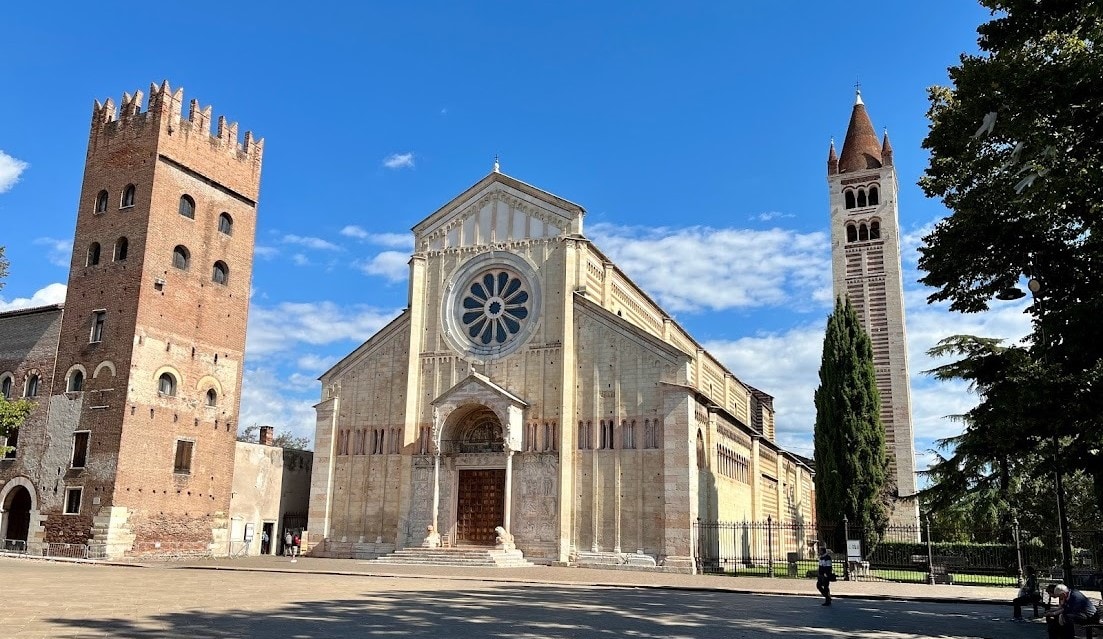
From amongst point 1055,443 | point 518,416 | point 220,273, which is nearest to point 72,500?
point 220,273

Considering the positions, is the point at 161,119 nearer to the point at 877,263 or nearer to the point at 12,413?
the point at 12,413

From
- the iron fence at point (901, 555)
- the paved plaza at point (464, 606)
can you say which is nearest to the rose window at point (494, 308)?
the paved plaza at point (464, 606)

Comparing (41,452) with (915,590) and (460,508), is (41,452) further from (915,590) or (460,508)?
(915,590)

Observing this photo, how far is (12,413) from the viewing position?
101ft

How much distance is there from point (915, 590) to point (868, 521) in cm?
894

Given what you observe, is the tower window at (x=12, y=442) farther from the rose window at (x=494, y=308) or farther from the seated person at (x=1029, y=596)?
the seated person at (x=1029, y=596)

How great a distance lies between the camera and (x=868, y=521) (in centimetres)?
3170

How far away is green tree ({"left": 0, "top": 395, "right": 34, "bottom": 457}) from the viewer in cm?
3055

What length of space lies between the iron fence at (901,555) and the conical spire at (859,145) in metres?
24.1

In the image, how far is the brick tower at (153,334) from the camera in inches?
1233

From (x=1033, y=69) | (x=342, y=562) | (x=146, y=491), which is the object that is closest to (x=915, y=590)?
(x=1033, y=69)

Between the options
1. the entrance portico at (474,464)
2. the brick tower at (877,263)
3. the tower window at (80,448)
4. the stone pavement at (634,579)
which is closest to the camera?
the stone pavement at (634,579)

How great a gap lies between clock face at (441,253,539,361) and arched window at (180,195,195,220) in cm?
1162

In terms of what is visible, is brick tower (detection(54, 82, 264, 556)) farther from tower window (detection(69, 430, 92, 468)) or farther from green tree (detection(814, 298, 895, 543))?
green tree (detection(814, 298, 895, 543))
